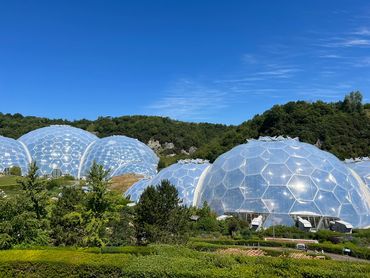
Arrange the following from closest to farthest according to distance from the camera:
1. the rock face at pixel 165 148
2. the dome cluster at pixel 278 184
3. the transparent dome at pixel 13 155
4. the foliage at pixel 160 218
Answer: the foliage at pixel 160 218 < the dome cluster at pixel 278 184 < the transparent dome at pixel 13 155 < the rock face at pixel 165 148

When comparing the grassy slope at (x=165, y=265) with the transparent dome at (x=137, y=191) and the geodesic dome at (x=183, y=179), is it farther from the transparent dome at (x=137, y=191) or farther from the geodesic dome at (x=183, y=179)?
the transparent dome at (x=137, y=191)

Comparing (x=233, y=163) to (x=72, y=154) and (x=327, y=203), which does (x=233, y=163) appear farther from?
(x=72, y=154)

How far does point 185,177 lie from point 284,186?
1089 cm

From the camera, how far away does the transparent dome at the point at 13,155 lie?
62.0 m

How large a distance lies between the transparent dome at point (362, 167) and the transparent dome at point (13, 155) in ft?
160

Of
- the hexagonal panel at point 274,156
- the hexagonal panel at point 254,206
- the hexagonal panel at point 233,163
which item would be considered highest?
the hexagonal panel at point 274,156

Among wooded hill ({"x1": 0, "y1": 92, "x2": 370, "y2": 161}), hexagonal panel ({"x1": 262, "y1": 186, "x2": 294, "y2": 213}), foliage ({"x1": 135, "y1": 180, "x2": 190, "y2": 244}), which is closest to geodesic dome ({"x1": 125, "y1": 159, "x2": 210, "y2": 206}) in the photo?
hexagonal panel ({"x1": 262, "y1": 186, "x2": 294, "y2": 213})

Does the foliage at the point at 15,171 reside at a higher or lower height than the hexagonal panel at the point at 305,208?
higher

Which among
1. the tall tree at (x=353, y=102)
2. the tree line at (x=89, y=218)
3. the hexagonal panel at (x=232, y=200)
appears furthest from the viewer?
the tall tree at (x=353, y=102)

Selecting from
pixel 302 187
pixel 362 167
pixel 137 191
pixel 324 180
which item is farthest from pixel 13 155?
pixel 362 167

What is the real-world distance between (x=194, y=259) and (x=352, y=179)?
27.9 meters

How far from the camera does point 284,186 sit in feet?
107

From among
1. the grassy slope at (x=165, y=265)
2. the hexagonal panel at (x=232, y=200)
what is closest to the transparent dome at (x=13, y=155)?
the hexagonal panel at (x=232, y=200)

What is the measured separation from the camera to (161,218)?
20656 millimetres
